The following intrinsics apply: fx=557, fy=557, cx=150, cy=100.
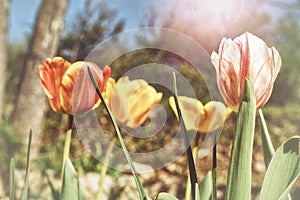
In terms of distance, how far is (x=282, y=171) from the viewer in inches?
22.9

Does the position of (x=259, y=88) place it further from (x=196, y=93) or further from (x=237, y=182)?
(x=196, y=93)

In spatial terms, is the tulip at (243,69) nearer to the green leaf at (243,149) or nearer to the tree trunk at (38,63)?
the green leaf at (243,149)

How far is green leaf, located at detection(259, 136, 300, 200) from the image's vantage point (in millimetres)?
581

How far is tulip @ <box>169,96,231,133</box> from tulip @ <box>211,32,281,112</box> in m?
0.18

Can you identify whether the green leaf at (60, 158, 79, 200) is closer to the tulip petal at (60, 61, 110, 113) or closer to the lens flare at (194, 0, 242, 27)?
the tulip petal at (60, 61, 110, 113)

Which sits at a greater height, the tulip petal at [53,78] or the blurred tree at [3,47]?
the blurred tree at [3,47]

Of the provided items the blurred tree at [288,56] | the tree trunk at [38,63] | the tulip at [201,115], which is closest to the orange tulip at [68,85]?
the tulip at [201,115]

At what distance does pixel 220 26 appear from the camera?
41.2 inches

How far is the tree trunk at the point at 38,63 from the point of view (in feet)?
3.47

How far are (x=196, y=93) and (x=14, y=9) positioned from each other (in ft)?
A: 1.25

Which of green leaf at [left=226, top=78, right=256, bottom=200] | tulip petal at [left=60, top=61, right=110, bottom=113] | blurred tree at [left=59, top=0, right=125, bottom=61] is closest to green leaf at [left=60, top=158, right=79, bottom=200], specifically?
tulip petal at [left=60, top=61, right=110, bottom=113]

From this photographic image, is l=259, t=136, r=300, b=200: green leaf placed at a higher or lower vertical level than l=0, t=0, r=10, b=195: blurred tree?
lower

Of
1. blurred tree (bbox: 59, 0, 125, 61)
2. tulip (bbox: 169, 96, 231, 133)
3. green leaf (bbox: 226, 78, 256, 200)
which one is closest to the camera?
green leaf (bbox: 226, 78, 256, 200)

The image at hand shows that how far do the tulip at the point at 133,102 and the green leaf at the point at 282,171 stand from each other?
0.74 feet
